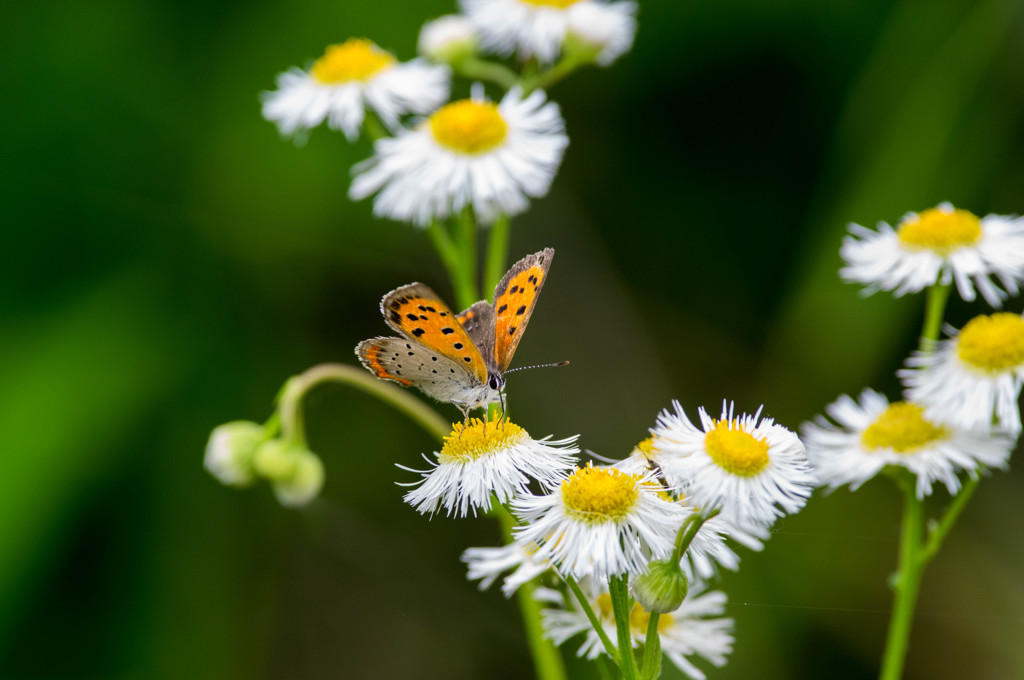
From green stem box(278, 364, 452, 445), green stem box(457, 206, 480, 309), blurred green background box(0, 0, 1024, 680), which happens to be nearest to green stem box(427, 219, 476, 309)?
green stem box(457, 206, 480, 309)

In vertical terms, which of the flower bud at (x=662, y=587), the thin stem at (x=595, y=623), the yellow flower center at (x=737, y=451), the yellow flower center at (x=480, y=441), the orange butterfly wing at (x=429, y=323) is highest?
the orange butterfly wing at (x=429, y=323)

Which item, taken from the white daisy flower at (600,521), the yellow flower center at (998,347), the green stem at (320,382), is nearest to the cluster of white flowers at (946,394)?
the yellow flower center at (998,347)

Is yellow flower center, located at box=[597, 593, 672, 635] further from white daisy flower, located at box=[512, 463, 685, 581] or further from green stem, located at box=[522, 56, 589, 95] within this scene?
green stem, located at box=[522, 56, 589, 95]

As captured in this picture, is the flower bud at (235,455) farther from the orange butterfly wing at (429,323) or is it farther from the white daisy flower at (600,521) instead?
the white daisy flower at (600,521)

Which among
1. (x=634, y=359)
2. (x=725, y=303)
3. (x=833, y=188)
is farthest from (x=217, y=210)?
(x=833, y=188)

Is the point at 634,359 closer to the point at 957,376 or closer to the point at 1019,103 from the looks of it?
the point at 1019,103

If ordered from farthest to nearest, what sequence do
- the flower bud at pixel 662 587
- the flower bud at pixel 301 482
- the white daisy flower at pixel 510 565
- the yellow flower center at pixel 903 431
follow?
the flower bud at pixel 301 482 < the yellow flower center at pixel 903 431 < the white daisy flower at pixel 510 565 < the flower bud at pixel 662 587
